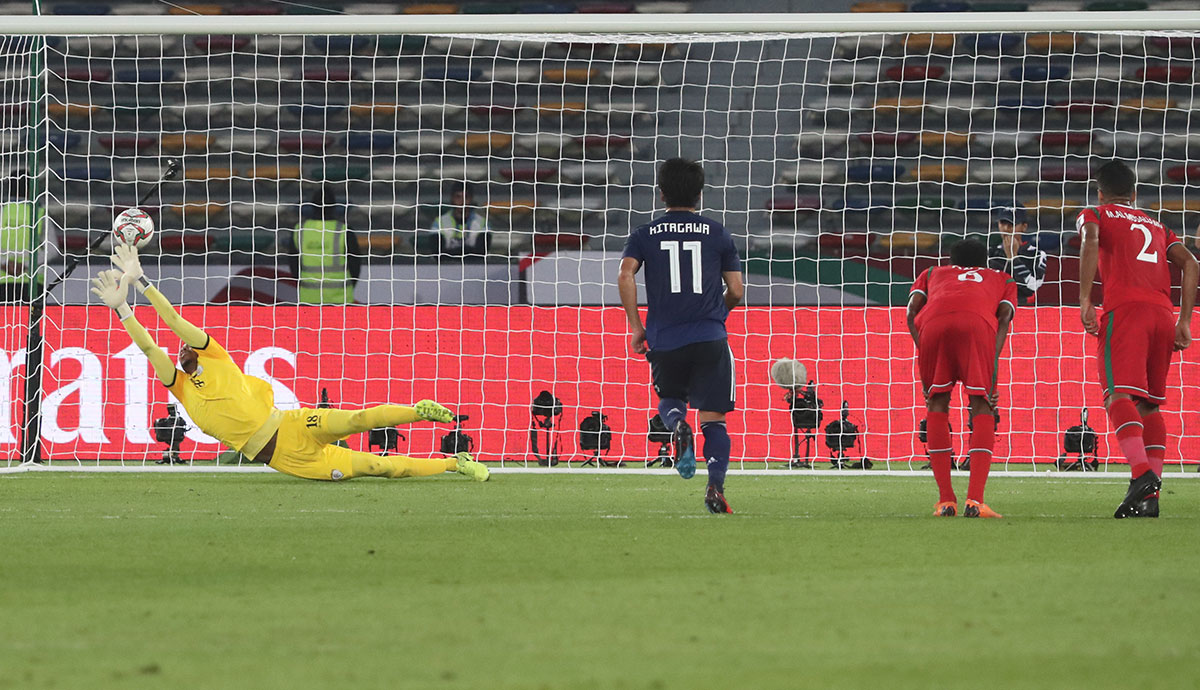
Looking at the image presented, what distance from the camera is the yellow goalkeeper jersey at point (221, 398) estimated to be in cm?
813

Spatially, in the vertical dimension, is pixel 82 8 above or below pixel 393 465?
above

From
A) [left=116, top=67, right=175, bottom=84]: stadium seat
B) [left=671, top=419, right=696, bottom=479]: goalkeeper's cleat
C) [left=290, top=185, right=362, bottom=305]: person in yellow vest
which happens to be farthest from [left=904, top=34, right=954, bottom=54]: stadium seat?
[left=671, top=419, right=696, bottom=479]: goalkeeper's cleat

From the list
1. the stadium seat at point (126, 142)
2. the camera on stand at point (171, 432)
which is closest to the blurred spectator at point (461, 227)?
the camera on stand at point (171, 432)

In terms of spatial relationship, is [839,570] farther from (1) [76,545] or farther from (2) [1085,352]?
(2) [1085,352]

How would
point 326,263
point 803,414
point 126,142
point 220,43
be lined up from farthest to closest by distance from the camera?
point 220,43
point 126,142
point 326,263
point 803,414

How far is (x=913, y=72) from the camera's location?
15.7 m

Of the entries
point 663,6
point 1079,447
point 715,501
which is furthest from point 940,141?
point 715,501

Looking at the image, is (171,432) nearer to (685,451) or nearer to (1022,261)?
(685,451)

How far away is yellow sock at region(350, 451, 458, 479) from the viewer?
8.80m

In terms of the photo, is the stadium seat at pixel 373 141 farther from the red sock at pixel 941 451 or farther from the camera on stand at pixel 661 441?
the red sock at pixel 941 451

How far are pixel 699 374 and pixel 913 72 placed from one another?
1010cm

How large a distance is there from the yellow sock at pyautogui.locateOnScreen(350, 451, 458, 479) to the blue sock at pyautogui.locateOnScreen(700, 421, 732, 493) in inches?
113

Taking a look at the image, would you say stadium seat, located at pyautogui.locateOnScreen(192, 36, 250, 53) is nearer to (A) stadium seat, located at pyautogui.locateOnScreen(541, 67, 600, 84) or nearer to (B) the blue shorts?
(A) stadium seat, located at pyautogui.locateOnScreen(541, 67, 600, 84)

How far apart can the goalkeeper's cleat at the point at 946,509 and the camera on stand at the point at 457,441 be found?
17.7 feet
